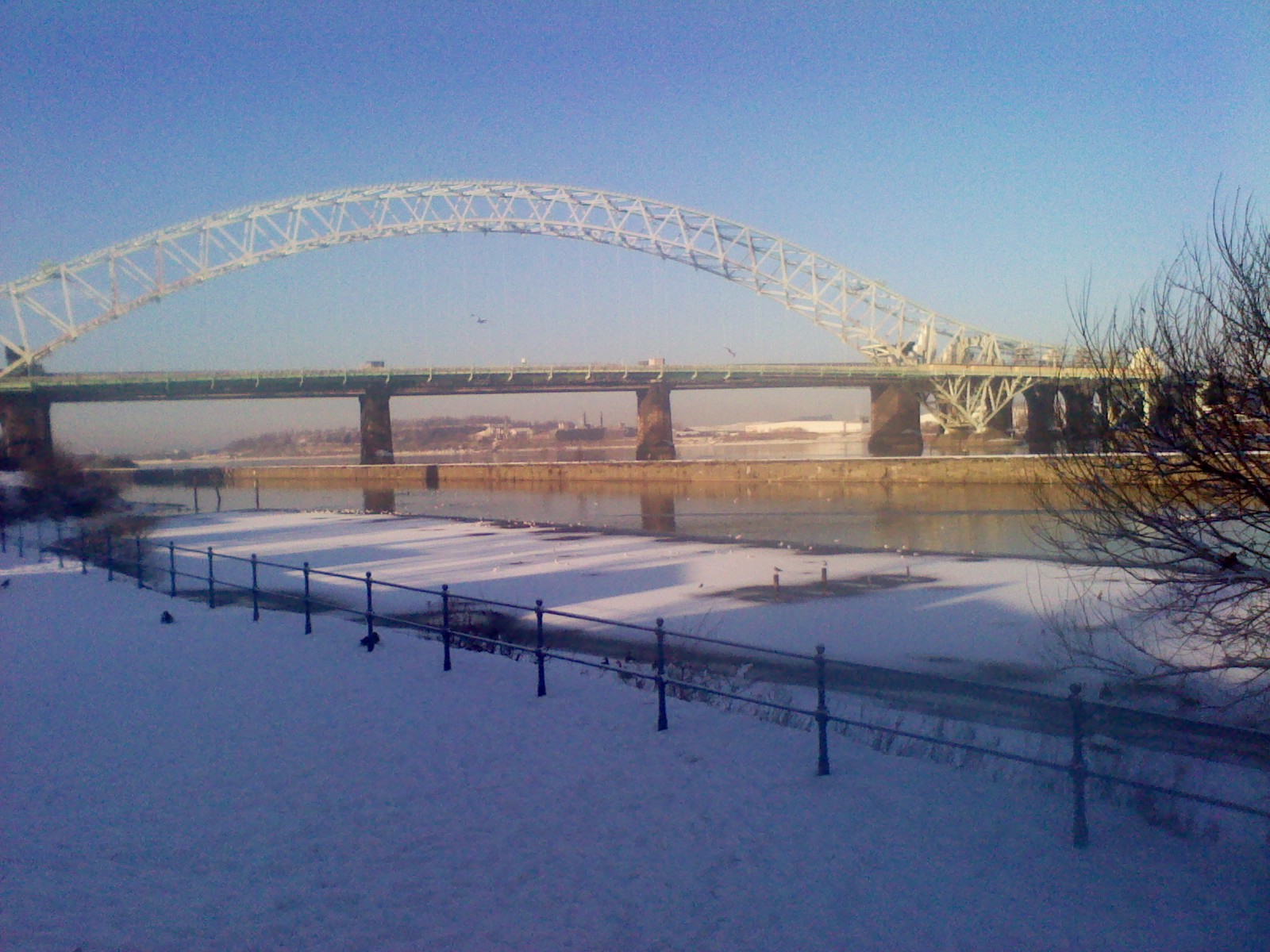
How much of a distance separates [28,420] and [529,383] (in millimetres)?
34858

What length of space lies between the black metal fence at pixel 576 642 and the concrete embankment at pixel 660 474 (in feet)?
100

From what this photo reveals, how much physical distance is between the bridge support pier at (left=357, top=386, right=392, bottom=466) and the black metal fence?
48.2 metres

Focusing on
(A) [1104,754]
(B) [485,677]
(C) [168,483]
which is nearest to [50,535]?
(B) [485,677]

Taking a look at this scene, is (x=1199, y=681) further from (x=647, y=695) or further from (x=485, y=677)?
(x=485, y=677)

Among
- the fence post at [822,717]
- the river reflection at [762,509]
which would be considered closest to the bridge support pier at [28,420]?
the river reflection at [762,509]

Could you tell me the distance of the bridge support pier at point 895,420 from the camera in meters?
77.6

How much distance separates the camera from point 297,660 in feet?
32.3

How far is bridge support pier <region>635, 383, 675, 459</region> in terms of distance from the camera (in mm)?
73750

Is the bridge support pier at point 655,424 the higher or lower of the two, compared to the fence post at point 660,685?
higher

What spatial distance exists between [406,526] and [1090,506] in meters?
27.3

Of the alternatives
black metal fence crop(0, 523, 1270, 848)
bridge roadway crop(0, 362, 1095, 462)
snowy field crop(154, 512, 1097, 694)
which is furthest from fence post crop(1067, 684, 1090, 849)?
bridge roadway crop(0, 362, 1095, 462)

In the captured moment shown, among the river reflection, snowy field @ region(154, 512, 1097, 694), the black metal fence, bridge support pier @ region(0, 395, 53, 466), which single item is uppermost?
bridge support pier @ region(0, 395, 53, 466)

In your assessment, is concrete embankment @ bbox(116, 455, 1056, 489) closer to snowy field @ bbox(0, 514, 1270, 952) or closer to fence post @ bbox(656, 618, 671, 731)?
fence post @ bbox(656, 618, 671, 731)

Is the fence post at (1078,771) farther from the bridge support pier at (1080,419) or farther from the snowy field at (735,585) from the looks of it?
the snowy field at (735,585)
